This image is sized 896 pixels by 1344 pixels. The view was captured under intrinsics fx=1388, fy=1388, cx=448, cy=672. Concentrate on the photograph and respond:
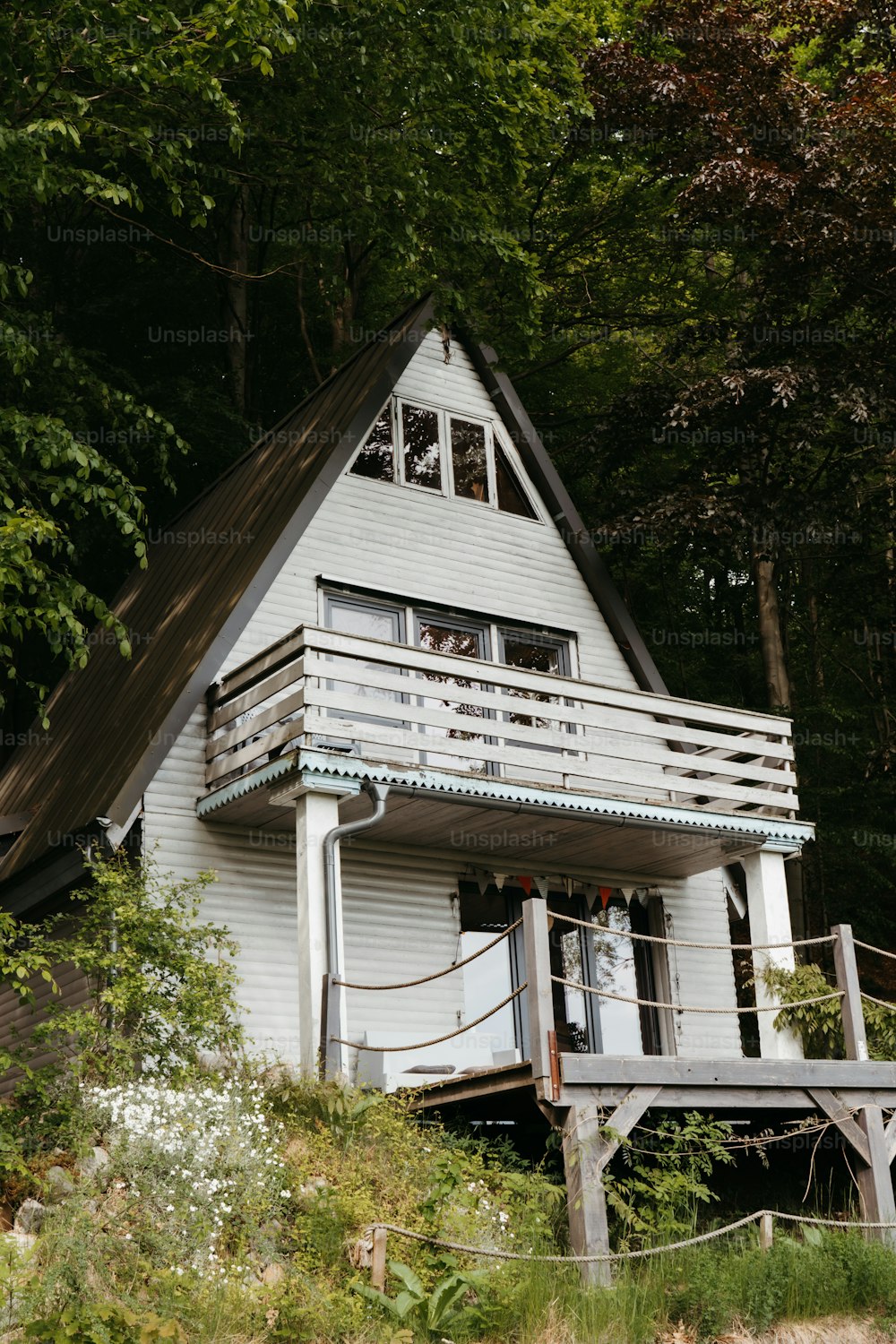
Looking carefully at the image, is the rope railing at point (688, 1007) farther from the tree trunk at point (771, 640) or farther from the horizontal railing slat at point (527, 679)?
the tree trunk at point (771, 640)

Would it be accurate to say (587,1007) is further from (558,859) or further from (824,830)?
(824,830)

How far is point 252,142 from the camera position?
63.8 ft

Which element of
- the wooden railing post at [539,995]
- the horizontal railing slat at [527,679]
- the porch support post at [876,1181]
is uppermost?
the horizontal railing slat at [527,679]

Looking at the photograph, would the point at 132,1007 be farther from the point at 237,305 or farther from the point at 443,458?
the point at 237,305

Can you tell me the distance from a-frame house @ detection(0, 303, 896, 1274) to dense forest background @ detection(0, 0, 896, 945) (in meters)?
1.28

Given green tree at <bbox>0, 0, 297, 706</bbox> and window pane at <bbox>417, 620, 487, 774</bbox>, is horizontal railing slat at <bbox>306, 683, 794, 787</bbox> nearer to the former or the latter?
window pane at <bbox>417, 620, 487, 774</bbox>

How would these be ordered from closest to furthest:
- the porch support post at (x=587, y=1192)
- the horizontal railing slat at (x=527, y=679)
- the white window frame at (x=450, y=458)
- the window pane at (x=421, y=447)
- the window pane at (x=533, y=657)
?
the porch support post at (x=587, y=1192), the horizontal railing slat at (x=527, y=679), the white window frame at (x=450, y=458), the window pane at (x=421, y=447), the window pane at (x=533, y=657)

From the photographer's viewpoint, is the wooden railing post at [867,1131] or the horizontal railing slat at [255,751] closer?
the wooden railing post at [867,1131]

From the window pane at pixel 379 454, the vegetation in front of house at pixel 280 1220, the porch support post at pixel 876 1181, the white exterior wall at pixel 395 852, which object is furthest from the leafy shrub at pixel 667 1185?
the window pane at pixel 379 454

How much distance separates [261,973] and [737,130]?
12881 mm

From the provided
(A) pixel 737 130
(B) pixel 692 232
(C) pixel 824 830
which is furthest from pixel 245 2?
(C) pixel 824 830

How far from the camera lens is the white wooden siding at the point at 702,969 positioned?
15.8 metres

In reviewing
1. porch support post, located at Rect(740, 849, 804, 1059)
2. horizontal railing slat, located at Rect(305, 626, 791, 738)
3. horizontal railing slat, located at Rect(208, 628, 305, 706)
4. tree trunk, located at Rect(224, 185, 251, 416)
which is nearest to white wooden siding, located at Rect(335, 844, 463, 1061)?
horizontal railing slat, located at Rect(208, 628, 305, 706)

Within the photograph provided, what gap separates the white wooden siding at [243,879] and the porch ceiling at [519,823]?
0.73 feet
